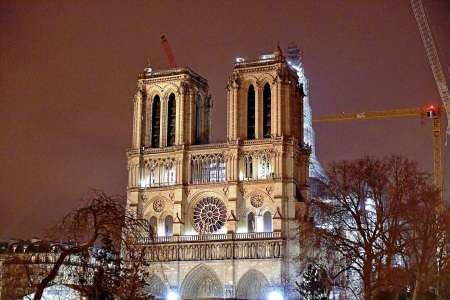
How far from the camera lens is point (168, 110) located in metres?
88.5

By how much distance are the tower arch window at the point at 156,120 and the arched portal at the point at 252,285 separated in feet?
57.2

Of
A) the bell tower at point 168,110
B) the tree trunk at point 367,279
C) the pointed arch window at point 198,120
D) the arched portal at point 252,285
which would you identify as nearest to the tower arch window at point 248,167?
the bell tower at point 168,110

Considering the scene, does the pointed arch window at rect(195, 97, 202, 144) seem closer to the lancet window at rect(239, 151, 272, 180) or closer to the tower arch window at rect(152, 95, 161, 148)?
the tower arch window at rect(152, 95, 161, 148)

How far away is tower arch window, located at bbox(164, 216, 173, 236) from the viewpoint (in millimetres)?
86050

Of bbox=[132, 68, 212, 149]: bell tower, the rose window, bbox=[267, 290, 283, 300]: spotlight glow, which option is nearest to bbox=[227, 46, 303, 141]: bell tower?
bbox=[132, 68, 212, 149]: bell tower

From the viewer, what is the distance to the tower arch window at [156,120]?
88875 mm

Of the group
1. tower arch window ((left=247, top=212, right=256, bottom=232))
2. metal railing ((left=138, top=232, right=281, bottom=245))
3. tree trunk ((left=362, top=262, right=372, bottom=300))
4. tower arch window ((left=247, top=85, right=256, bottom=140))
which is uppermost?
tower arch window ((left=247, top=85, right=256, bottom=140))

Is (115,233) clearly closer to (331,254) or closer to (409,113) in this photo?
(331,254)

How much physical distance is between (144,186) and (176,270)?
9682 millimetres

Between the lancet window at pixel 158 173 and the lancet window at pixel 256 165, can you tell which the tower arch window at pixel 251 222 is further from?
the lancet window at pixel 158 173

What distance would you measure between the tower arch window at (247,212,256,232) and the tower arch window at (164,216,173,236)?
8.11 metres

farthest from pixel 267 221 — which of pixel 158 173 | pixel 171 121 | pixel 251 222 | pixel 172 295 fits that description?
pixel 171 121

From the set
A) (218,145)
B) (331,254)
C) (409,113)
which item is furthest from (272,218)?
(409,113)

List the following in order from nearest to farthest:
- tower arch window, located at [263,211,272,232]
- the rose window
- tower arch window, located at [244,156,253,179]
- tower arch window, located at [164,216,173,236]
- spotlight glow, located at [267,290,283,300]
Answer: spotlight glow, located at [267,290,283,300] < tower arch window, located at [263,211,272,232] < tower arch window, located at [244,156,253,179] < the rose window < tower arch window, located at [164,216,173,236]
